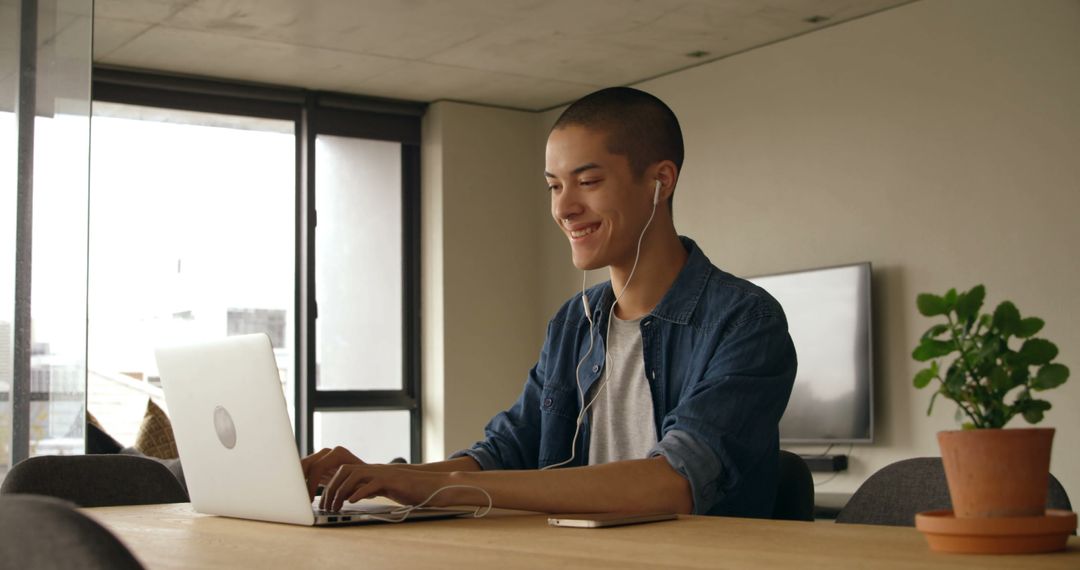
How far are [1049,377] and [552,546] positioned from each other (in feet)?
1.60

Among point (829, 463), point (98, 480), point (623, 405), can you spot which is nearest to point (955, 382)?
point (623, 405)

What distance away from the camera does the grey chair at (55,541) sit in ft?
2.09

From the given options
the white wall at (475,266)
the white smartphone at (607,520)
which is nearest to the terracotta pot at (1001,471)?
the white smartphone at (607,520)

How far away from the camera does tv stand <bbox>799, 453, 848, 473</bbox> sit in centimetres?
530

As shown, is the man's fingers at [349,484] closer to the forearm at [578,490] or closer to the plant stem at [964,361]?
the forearm at [578,490]

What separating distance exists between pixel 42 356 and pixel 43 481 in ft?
4.60

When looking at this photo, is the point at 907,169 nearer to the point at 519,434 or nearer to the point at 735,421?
the point at 519,434

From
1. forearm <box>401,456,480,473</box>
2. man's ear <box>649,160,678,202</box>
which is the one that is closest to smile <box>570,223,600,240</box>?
man's ear <box>649,160,678,202</box>

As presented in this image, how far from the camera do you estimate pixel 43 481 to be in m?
2.22

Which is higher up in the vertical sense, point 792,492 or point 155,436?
point 792,492

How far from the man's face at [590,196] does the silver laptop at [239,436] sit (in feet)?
1.85

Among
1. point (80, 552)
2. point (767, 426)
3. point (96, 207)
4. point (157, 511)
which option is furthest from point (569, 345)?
point (96, 207)

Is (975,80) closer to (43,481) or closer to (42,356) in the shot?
(42,356)

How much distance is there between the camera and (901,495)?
1.68 meters
